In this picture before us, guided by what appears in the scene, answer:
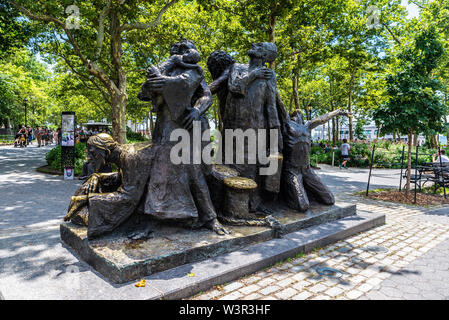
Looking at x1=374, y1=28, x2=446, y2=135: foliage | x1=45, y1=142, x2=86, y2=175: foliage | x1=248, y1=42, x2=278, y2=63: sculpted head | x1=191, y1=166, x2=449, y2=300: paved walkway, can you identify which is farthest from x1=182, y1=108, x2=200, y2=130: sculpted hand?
x1=45, y1=142, x2=86, y2=175: foliage

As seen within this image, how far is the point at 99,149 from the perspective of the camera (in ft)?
13.4

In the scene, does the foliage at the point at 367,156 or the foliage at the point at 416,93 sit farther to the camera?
the foliage at the point at 367,156

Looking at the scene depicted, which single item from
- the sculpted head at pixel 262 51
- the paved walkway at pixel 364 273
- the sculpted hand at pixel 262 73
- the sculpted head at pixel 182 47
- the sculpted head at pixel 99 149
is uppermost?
the sculpted head at pixel 262 51

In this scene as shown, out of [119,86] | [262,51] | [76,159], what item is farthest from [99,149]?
[119,86]

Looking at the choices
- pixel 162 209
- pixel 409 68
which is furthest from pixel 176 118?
pixel 409 68

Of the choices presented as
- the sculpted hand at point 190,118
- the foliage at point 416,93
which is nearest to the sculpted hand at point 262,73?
the sculpted hand at point 190,118

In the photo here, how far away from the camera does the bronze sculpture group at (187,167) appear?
381 cm

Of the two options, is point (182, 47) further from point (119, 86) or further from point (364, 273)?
point (119, 86)

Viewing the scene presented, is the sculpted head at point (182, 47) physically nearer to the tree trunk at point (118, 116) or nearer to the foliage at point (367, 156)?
the tree trunk at point (118, 116)

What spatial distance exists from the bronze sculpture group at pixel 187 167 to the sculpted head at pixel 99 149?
0.04 feet

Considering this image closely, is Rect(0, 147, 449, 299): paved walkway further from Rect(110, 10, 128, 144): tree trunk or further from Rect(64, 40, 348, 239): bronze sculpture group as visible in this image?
Rect(110, 10, 128, 144): tree trunk

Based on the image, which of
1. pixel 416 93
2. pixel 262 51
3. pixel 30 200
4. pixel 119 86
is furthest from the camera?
pixel 119 86

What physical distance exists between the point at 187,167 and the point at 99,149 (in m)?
1.18
